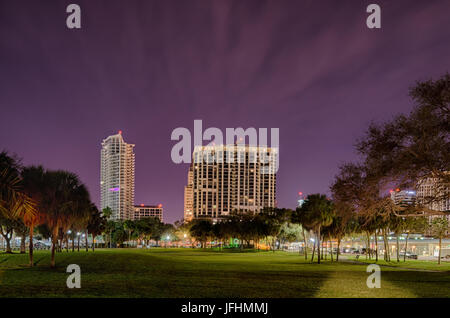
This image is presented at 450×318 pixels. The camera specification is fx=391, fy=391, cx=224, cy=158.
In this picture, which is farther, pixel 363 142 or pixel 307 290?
pixel 363 142

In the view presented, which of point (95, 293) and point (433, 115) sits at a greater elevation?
point (433, 115)

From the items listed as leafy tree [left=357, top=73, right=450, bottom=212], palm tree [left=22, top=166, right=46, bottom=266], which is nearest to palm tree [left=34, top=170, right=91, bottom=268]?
palm tree [left=22, top=166, right=46, bottom=266]

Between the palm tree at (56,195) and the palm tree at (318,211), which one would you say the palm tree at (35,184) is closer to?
the palm tree at (56,195)

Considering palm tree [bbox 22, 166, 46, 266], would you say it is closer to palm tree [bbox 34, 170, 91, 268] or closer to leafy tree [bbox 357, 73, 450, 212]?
palm tree [bbox 34, 170, 91, 268]

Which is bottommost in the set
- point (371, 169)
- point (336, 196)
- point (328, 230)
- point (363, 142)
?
→ point (328, 230)

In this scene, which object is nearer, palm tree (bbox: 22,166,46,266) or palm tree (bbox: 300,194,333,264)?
palm tree (bbox: 22,166,46,266)

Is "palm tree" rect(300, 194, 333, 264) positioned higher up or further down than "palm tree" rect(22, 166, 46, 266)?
further down

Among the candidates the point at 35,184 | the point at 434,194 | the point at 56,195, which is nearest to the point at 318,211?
the point at 434,194

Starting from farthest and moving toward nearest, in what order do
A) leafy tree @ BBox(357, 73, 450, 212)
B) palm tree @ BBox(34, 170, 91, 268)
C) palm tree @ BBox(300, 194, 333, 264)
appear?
1. palm tree @ BBox(300, 194, 333, 264)
2. palm tree @ BBox(34, 170, 91, 268)
3. leafy tree @ BBox(357, 73, 450, 212)
